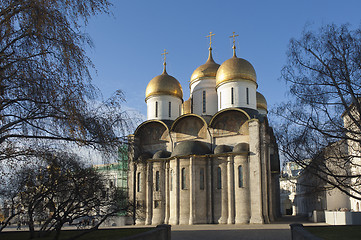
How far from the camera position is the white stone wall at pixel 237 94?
92.3 ft

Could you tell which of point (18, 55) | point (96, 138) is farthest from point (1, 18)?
point (96, 138)

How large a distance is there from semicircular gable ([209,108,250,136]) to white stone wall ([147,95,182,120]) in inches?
203

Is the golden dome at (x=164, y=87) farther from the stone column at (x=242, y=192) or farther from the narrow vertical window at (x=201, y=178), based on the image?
the stone column at (x=242, y=192)

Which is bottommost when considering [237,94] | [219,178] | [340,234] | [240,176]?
[340,234]

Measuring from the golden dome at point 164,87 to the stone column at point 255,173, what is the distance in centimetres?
870

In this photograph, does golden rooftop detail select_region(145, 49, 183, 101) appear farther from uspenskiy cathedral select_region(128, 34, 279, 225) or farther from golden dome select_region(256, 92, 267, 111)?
golden dome select_region(256, 92, 267, 111)

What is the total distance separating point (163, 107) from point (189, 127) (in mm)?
3779

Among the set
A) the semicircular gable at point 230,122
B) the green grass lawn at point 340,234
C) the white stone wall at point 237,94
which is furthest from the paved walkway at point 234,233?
the white stone wall at point 237,94

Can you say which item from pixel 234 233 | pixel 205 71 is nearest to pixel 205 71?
pixel 205 71

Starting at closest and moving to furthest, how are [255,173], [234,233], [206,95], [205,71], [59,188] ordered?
[59,188], [234,233], [255,173], [206,95], [205,71]

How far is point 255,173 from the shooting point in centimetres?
2380

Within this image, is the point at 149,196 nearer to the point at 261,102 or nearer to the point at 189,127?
the point at 189,127

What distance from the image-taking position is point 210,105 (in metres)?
30.8

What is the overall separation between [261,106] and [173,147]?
12291 millimetres
